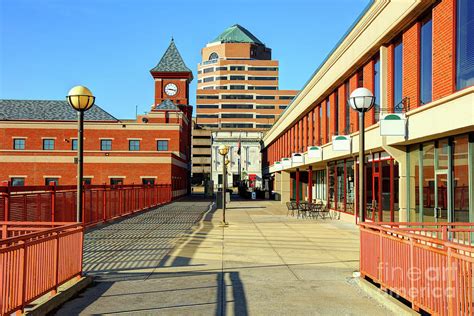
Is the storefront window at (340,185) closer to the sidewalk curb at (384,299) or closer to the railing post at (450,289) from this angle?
the sidewalk curb at (384,299)

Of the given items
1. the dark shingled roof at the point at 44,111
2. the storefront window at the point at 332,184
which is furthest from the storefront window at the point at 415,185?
the dark shingled roof at the point at 44,111

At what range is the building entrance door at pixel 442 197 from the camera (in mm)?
13922

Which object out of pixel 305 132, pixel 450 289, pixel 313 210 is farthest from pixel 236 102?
pixel 450 289

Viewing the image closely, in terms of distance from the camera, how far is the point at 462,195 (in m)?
13.2

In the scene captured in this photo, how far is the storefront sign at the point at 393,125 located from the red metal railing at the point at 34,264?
999 cm

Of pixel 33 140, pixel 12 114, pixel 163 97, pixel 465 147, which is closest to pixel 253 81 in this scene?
pixel 163 97

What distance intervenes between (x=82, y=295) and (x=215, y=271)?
3068 mm

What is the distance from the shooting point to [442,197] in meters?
14.3

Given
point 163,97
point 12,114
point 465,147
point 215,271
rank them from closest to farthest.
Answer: point 215,271, point 465,147, point 12,114, point 163,97

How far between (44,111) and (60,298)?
213 ft

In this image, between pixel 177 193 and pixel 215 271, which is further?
pixel 177 193

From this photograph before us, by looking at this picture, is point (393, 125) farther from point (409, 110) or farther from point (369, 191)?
point (369, 191)

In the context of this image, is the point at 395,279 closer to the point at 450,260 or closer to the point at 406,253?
A: the point at 406,253

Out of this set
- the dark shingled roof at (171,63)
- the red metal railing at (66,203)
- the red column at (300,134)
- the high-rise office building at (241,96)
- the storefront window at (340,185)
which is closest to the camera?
the red metal railing at (66,203)
